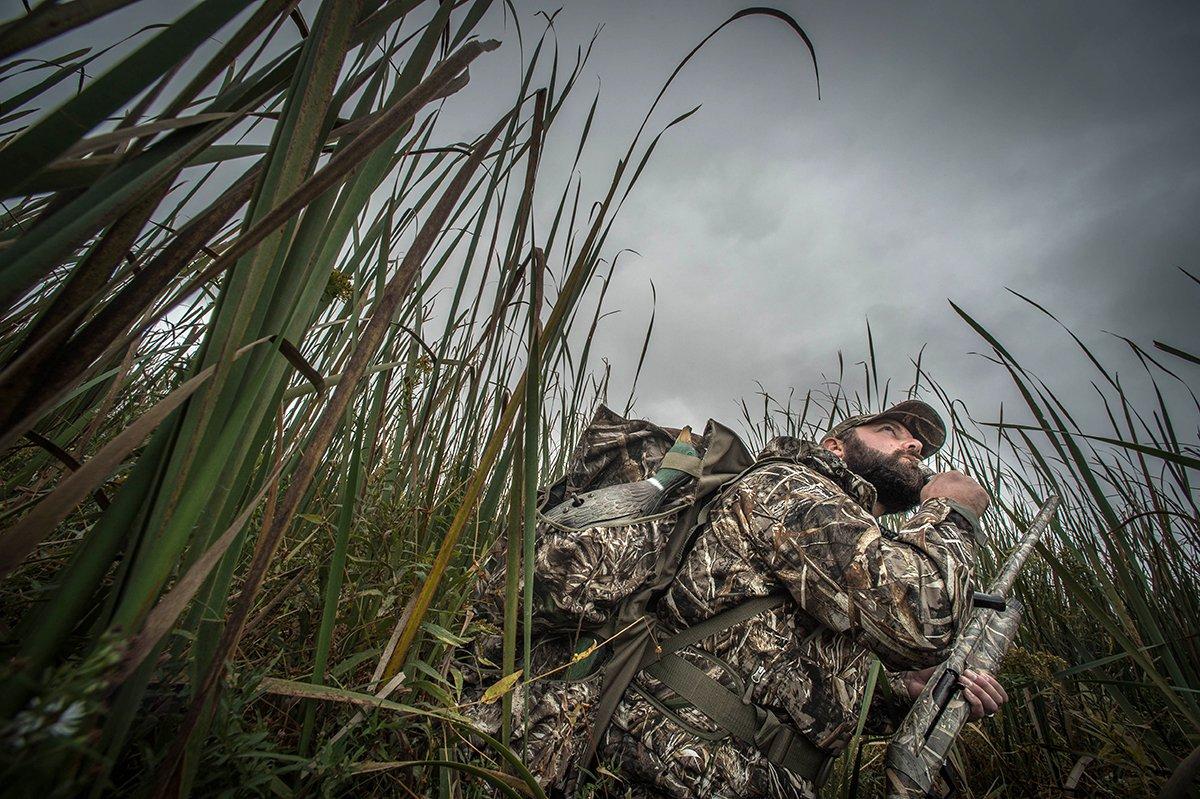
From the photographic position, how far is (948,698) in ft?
7.89

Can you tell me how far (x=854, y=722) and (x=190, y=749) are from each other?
95.7 inches

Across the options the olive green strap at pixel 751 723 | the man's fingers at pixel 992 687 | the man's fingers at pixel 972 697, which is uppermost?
the man's fingers at pixel 992 687

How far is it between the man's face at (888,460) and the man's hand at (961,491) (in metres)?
0.39

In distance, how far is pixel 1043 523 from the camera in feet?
9.43

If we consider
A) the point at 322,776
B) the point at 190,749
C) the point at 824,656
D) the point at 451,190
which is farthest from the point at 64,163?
the point at 824,656

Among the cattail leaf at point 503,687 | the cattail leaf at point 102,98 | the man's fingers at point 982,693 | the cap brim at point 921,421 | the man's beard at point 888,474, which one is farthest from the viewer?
the cap brim at point 921,421

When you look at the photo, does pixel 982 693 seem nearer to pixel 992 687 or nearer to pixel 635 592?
pixel 992 687

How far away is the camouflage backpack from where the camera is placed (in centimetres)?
214

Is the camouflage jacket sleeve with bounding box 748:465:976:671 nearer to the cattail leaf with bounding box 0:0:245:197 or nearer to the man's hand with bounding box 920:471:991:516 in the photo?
the man's hand with bounding box 920:471:991:516

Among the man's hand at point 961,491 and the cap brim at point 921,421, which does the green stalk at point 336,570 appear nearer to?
the man's hand at point 961,491

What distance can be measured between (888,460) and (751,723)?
6.04ft

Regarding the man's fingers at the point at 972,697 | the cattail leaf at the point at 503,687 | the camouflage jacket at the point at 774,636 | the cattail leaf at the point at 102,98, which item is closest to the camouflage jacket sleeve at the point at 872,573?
the camouflage jacket at the point at 774,636

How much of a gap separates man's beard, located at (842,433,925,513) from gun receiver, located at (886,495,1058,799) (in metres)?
0.61

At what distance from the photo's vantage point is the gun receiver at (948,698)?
2.19 m
